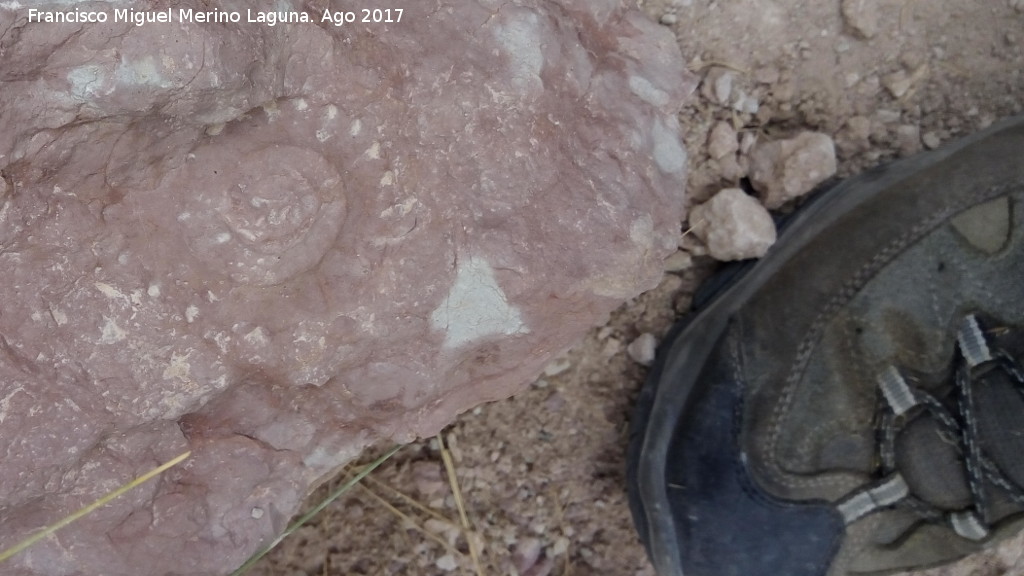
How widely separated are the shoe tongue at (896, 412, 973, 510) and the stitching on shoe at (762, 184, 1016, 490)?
12cm

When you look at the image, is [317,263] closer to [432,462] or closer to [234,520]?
[234,520]

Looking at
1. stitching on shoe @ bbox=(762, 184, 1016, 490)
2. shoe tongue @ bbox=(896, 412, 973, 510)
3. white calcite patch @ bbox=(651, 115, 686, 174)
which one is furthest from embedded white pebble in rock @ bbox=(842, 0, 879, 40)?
shoe tongue @ bbox=(896, 412, 973, 510)

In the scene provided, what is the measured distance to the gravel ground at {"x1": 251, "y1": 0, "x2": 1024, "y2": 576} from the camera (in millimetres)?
1533

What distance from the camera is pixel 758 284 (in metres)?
1.54

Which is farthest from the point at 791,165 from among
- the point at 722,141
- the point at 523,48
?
the point at 523,48

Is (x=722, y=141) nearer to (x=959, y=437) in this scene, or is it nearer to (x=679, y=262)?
(x=679, y=262)

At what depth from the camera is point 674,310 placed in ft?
5.34

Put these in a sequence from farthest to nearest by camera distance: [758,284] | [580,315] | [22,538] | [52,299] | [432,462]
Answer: [432,462] < [758,284] < [580,315] < [22,538] < [52,299]

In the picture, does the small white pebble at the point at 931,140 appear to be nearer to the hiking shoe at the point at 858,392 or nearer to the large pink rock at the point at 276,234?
the hiking shoe at the point at 858,392

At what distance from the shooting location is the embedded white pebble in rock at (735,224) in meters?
1.47

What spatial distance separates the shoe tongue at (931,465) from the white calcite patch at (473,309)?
91 cm

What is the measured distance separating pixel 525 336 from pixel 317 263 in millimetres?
293

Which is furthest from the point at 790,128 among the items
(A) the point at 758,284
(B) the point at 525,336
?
(B) the point at 525,336

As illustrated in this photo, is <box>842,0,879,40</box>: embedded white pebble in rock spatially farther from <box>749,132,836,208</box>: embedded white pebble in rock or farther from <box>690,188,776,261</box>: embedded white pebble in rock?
<box>690,188,776,261</box>: embedded white pebble in rock
